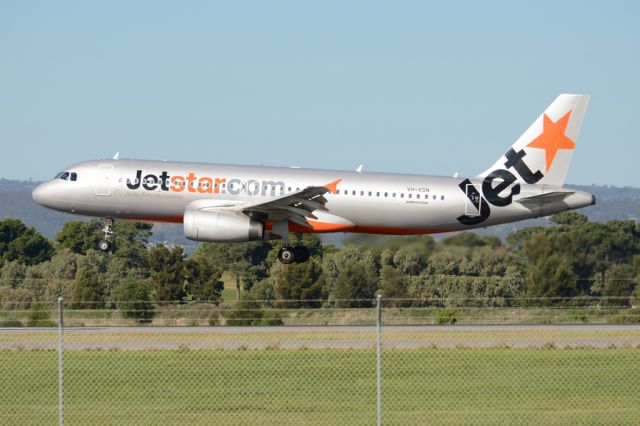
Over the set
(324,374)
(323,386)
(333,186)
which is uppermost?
(333,186)

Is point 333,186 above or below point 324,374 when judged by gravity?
above

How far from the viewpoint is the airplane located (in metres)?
42.6

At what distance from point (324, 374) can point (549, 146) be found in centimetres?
2213

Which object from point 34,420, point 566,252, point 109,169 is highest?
point 109,169

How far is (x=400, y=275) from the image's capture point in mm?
48156

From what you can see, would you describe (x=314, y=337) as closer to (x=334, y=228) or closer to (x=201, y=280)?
(x=334, y=228)

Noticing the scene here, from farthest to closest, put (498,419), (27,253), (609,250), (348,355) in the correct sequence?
(27,253), (609,250), (348,355), (498,419)

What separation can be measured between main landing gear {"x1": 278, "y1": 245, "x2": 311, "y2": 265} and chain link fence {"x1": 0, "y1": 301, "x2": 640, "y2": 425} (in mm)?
4630

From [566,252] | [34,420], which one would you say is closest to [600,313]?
[566,252]

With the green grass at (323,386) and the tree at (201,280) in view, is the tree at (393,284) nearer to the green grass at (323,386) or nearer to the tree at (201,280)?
the tree at (201,280)

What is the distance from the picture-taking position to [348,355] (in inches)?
1182

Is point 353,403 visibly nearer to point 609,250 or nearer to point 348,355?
point 348,355

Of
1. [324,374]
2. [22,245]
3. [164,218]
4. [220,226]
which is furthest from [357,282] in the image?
[22,245]

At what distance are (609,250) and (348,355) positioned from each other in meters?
22.6
